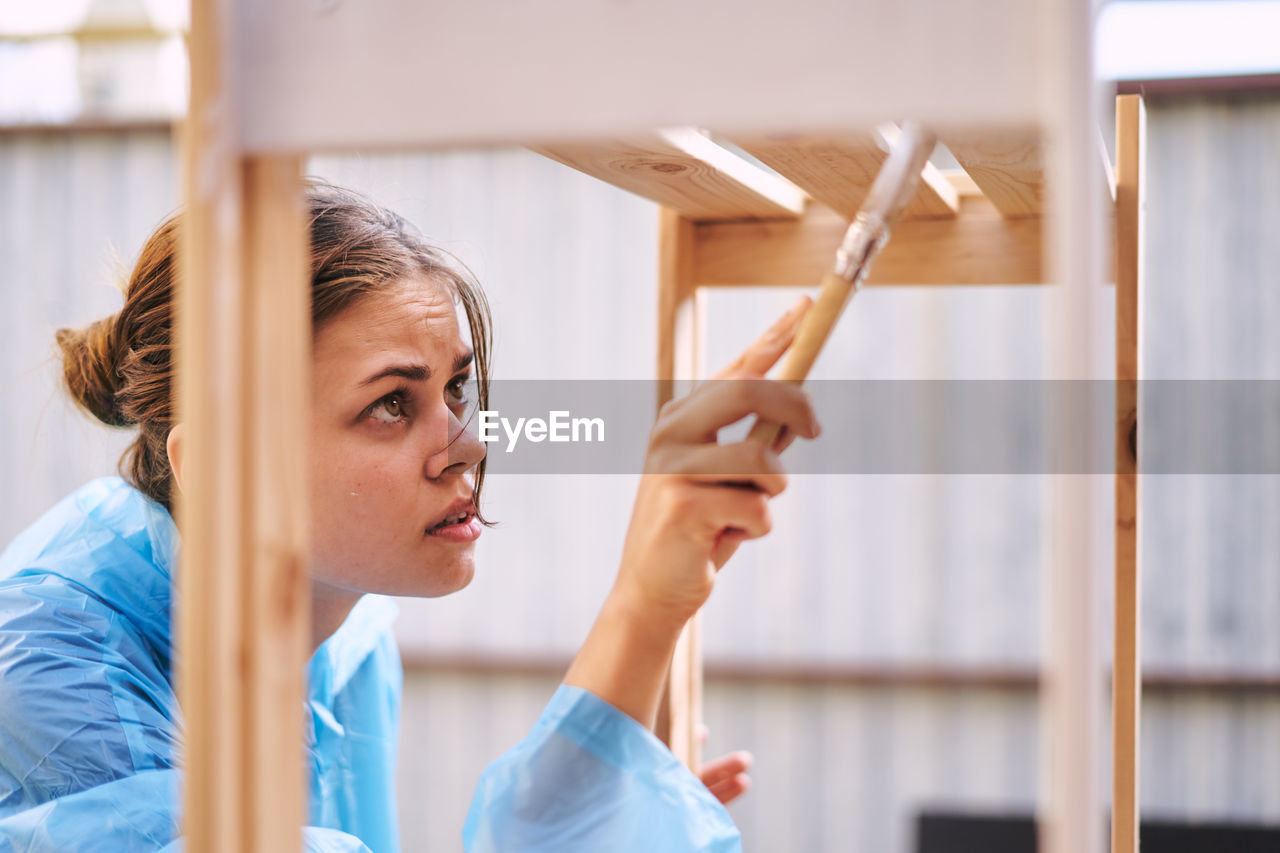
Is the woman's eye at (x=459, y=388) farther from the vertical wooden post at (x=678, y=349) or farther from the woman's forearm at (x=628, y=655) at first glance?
the woman's forearm at (x=628, y=655)

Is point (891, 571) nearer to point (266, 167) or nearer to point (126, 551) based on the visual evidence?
point (126, 551)

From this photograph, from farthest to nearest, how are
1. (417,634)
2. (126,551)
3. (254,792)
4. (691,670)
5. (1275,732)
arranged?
(417,634), (1275,732), (691,670), (126,551), (254,792)

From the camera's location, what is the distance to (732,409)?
58cm

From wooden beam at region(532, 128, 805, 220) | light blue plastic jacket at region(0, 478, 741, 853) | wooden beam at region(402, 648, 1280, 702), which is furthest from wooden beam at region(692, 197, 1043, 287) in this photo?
wooden beam at region(402, 648, 1280, 702)

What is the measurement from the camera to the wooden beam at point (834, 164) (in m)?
0.57

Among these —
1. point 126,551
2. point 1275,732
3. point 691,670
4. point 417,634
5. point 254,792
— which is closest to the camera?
point 254,792

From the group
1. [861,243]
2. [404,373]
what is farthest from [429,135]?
[404,373]

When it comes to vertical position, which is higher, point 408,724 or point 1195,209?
point 1195,209

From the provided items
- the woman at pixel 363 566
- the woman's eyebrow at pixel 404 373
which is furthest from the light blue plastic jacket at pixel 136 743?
the woman's eyebrow at pixel 404 373

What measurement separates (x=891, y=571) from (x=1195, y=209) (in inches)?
40.6

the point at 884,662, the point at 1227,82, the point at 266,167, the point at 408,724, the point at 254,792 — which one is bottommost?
the point at 408,724

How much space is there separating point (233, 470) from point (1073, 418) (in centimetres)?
30

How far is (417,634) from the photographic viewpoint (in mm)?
2420

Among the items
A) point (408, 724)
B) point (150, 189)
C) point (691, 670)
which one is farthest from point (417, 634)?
point (691, 670)
